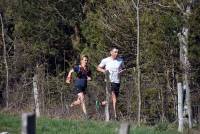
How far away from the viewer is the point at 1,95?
19.2m

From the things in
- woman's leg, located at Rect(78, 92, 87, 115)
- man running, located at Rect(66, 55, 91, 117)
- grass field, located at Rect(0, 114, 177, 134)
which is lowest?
grass field, located at Rect(0, 114, 177, 134)

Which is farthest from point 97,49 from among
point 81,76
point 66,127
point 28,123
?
point 28,123

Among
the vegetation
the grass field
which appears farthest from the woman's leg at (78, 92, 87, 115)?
the grass field

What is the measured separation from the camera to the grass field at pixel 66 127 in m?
10.7

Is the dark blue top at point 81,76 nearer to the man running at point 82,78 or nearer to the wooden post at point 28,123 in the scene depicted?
the man running at point 82,78

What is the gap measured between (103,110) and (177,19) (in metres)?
4.15

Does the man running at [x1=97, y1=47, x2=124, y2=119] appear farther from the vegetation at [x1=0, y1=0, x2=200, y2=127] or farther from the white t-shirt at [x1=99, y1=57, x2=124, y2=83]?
the vegetation at [x1=0, y1=0, x2=200, y2=127]

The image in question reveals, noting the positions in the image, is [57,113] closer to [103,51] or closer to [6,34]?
[103,51]

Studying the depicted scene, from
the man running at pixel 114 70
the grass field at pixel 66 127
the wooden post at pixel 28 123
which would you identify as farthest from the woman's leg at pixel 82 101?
the wooden post at pixel 28 123

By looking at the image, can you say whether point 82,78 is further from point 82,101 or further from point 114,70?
point 114,70

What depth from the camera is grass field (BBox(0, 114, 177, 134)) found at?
10.7 m

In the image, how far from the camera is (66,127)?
36.8 feet

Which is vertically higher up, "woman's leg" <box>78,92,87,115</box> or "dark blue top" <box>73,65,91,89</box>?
"dark blue top" <box>73,65,91,89</box>

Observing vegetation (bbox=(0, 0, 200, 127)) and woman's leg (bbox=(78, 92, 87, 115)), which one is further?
vegetation (bbox=(0, 0, 200, 127))
